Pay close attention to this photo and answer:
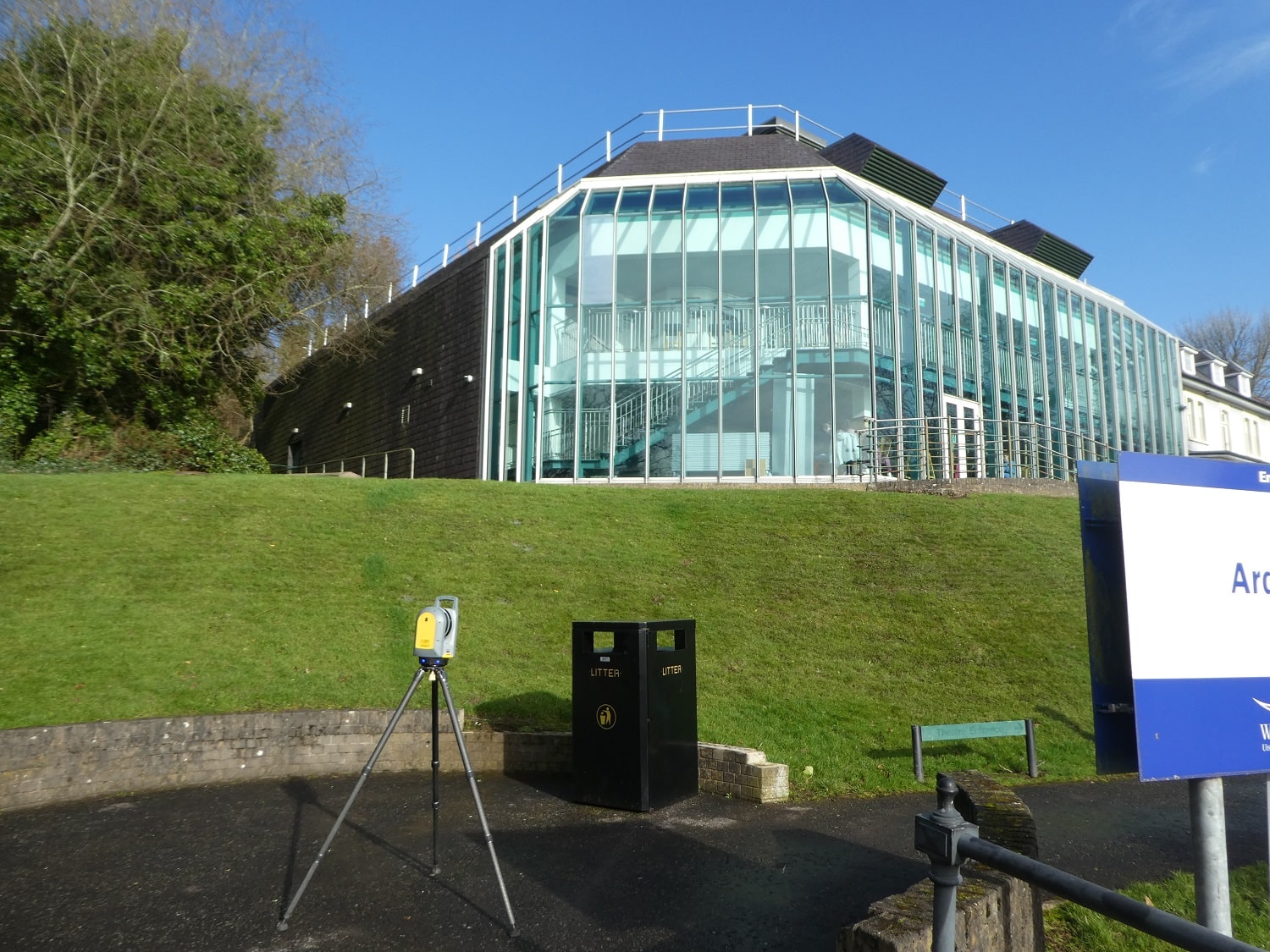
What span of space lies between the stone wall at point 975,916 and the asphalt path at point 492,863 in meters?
1.06

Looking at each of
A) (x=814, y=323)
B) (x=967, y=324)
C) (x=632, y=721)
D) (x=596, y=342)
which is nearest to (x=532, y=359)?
(x=596, y=342)

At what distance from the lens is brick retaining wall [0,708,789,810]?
282 inches

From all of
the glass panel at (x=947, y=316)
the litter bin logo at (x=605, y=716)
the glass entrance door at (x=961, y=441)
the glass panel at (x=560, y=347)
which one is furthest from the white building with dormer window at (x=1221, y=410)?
the litter bin logo at (x=605, y=716)

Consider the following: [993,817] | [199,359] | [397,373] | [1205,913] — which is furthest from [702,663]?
[397,373]

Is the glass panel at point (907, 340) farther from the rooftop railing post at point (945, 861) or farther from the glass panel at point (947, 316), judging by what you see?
the rooftop railing post at point (945, 861)

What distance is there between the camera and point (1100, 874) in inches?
216

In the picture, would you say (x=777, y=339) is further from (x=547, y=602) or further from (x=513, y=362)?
(x=547, y=602)

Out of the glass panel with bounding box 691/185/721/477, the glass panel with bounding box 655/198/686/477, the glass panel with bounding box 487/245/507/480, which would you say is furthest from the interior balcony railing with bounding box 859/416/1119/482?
the glass panel with bounding box 487/245/507/480

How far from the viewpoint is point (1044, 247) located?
3161 centimetres

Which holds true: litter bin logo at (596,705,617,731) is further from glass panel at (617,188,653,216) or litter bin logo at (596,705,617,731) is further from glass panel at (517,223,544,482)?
glass panel at (617,188,653,216)

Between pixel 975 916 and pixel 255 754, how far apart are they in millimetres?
6614

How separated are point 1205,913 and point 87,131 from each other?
22.4m

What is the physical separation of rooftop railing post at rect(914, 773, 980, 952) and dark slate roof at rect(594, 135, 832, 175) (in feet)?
77.3

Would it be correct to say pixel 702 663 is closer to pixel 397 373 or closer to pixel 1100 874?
→ pixel 1100 874
